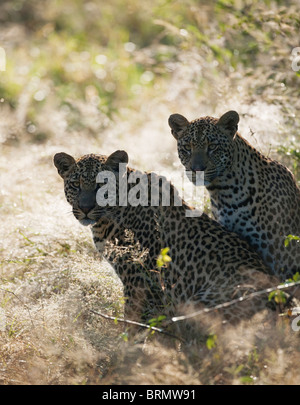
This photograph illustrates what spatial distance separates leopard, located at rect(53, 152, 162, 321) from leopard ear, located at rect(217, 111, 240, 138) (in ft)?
3.62

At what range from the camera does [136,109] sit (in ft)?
39.8

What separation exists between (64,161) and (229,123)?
1.53 metres

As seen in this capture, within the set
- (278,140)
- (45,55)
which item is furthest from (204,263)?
(45,55)

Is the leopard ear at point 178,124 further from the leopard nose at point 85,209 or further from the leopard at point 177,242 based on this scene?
the leopard nose at point 85,209

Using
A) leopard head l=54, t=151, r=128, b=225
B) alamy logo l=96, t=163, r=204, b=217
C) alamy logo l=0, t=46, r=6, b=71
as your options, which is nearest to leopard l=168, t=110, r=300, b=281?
alamy logo l=96, t=163, r=204, b=217

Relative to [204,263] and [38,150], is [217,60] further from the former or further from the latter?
[204,263]

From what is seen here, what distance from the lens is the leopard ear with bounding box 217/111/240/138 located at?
6523 millimetres

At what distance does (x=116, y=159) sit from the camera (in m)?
6.49

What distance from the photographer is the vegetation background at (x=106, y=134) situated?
17.5 feet

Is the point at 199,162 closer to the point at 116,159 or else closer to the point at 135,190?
the point at 135,190

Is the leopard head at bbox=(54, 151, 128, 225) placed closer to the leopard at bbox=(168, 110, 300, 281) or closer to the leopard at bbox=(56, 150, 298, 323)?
the leopard at bbox=(56, 150, 298, 323)

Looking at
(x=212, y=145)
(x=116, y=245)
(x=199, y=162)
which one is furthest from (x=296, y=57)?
(x=116, y=245)

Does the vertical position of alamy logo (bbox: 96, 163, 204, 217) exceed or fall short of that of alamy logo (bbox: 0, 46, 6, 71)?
it exceeds it
